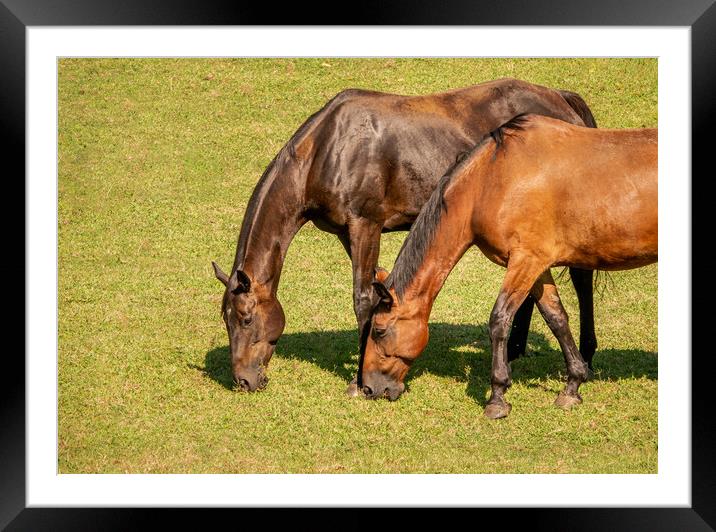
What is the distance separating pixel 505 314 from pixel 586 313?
1848mm

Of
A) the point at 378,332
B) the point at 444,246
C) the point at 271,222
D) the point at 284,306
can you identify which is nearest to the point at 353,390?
the point at 378,332

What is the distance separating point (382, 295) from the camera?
902 cm

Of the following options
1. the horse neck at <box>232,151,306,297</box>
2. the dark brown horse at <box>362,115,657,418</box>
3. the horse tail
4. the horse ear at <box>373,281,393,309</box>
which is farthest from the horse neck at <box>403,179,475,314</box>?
the horse tail

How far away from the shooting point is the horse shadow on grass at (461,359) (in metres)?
10.3

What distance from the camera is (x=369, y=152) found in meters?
10.2

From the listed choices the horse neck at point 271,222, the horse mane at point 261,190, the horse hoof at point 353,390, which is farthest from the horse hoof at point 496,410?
the horse mane at point 261,190

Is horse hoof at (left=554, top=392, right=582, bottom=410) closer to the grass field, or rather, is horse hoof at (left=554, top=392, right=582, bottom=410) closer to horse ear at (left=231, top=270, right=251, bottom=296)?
the grass field

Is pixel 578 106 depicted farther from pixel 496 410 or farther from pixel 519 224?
pixel 496 410

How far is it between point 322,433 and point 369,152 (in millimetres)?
3107

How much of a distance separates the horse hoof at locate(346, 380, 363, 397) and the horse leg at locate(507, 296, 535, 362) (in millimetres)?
2133

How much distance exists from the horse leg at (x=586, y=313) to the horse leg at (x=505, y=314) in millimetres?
1608

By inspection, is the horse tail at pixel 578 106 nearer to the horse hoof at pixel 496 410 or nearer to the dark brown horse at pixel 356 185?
the dark brown horse at pixel 356 185

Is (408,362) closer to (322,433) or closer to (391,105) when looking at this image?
(322,433)
